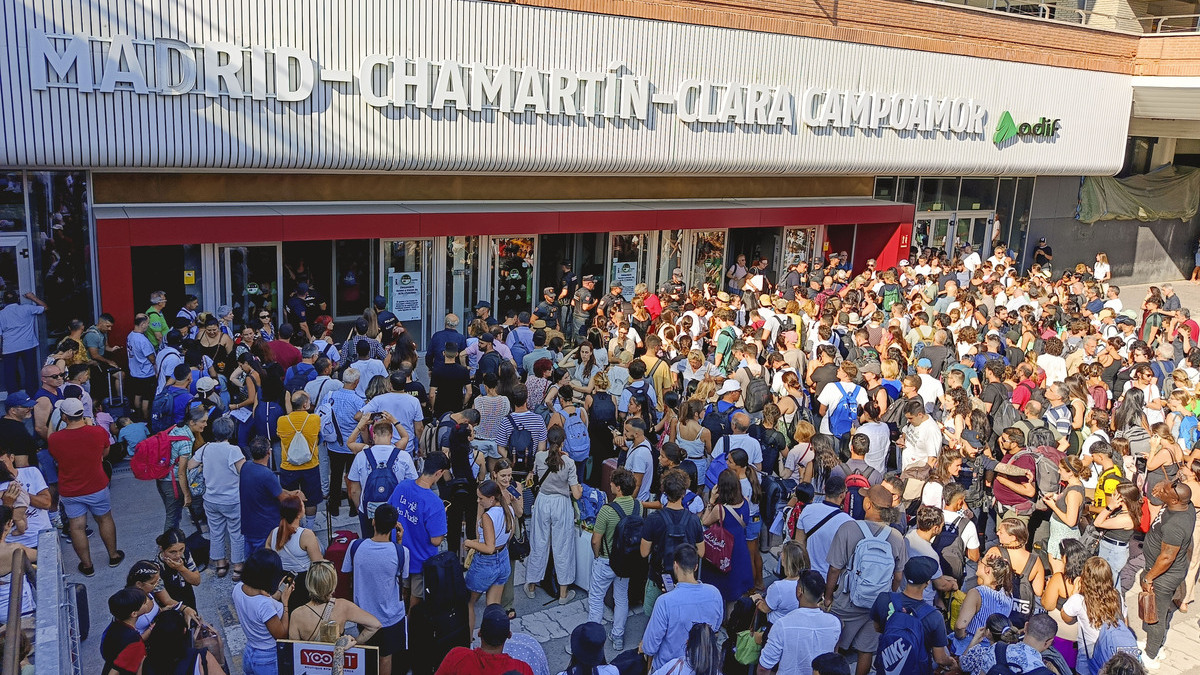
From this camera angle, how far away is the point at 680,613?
582 cm

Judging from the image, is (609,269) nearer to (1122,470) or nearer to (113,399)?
(113,399)

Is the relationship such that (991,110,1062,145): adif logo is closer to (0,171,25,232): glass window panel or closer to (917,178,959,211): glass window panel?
(917,178,959,211): glass window panel

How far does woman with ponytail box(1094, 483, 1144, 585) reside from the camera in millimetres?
7812

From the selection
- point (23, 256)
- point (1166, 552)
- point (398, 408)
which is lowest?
point (1166, 552)

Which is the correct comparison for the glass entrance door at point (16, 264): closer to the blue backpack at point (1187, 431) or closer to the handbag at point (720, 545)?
the handbag at point (720, 545)

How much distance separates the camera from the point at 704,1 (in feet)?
55.6

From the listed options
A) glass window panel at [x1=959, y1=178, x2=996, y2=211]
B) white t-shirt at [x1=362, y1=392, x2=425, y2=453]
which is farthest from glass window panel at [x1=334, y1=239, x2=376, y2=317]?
glass window panel at [x1=959, y1=178, x2=996, y2=211]

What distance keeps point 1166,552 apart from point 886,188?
1564 centimetres

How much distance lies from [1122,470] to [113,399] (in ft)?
37.0

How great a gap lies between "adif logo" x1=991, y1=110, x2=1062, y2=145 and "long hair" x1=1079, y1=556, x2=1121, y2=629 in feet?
55.6

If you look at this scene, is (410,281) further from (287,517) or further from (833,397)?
(287,517)

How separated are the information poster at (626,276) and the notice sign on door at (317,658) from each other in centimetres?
1358

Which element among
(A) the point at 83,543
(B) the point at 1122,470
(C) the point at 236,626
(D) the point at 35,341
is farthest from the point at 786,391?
(D) the point at 35,341

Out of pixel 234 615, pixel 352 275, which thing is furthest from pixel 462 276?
pixel 234 615
